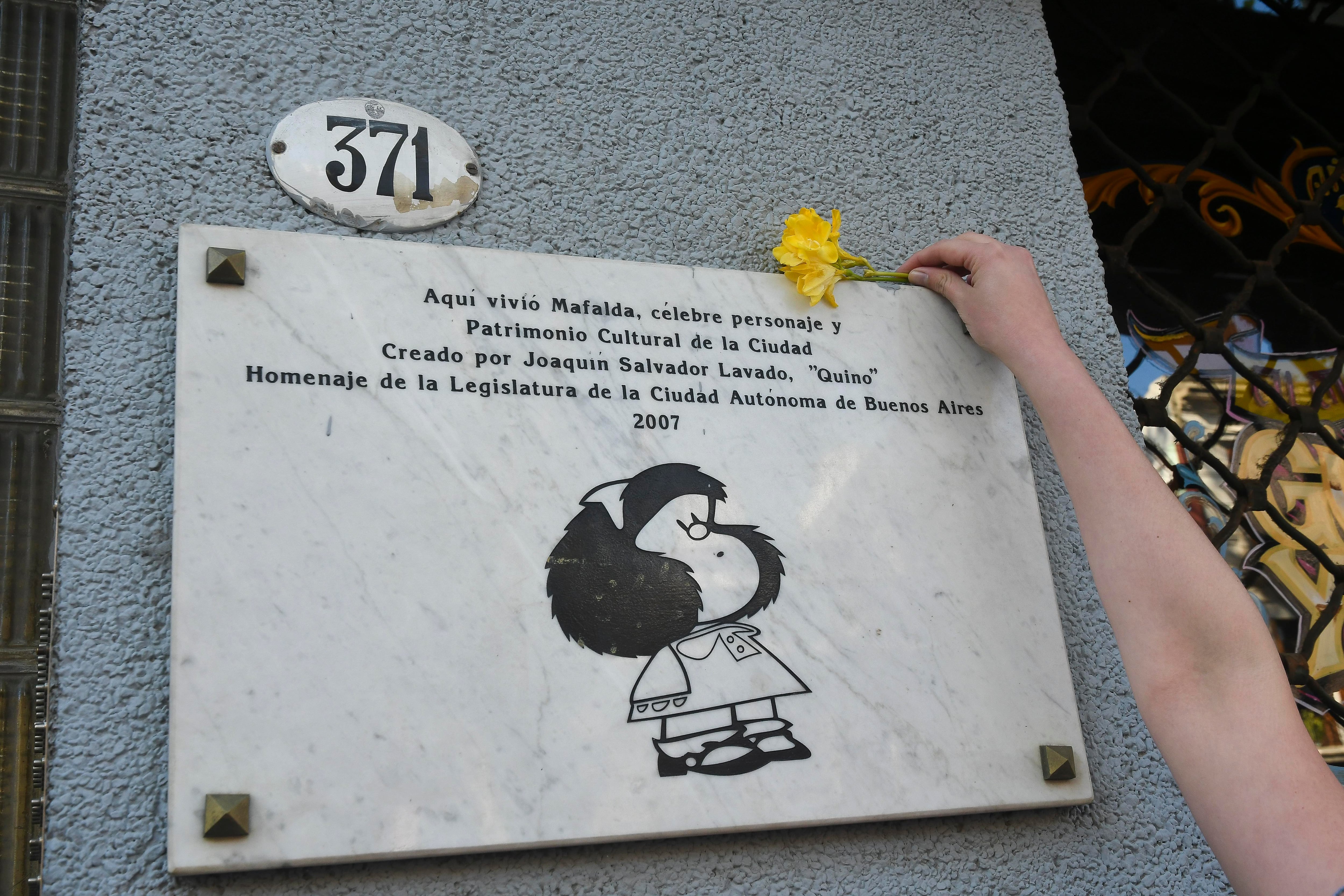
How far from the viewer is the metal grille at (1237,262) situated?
1.74 meters

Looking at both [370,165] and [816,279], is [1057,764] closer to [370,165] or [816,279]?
[816,279]

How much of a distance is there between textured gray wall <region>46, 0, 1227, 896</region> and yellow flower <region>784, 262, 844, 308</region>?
0.31ft

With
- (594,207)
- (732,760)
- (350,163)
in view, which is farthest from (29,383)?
(732,760)

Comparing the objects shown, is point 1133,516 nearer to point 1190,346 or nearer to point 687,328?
point 687,328

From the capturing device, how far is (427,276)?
109cm

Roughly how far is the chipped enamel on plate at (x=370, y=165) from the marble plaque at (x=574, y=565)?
0.08 metres

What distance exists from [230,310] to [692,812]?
2.48 feet

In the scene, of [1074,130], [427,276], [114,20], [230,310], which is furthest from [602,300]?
[1074,130]

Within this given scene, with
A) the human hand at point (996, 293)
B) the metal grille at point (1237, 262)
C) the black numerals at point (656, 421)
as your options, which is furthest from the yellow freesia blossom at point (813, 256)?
the metal grille at point (1237, 262)

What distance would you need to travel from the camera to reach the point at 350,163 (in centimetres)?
114

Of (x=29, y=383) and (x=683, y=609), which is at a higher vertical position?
(x=29, y=383)

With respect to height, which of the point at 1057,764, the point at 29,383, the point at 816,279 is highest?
the point at 816,279

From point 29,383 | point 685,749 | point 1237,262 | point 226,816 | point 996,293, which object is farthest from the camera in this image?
point 1237,262

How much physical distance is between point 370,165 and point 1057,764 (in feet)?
3.73
